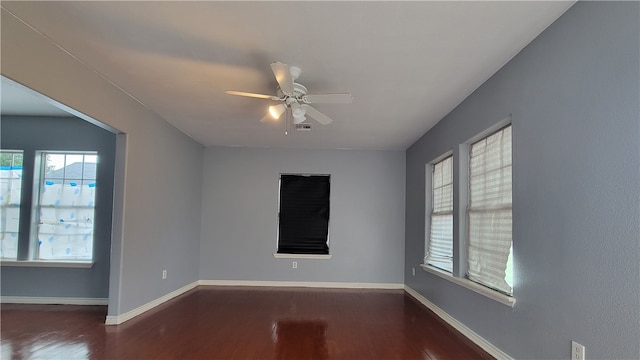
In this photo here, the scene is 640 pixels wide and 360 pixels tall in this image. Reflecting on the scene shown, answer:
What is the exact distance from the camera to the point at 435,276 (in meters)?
5.05

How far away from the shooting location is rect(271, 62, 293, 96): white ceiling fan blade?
2743mm

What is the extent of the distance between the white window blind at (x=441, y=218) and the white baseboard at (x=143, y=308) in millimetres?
3718

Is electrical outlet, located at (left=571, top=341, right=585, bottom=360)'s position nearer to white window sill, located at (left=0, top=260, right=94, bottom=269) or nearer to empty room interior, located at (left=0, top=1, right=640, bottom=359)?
empty room interior, located at (left=0, top=1, right=640, bottom=359)

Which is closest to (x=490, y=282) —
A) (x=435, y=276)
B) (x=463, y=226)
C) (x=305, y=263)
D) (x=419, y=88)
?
(x=463, y=226)

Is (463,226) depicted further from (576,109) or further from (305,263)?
(305,263)

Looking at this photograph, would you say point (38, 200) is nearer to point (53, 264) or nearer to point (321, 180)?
point (53, 264)

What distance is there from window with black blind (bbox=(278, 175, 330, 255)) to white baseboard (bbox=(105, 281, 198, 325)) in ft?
5.74

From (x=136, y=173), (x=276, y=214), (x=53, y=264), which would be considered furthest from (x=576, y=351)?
(x=53, y=264)

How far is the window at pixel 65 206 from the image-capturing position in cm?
506

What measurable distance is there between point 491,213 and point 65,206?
205 inches

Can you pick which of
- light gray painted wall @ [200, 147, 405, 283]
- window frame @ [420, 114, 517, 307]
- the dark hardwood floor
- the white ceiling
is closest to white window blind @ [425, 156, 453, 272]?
window frame @ [420, 114, 517, 307]

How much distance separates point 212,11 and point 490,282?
3.21 m

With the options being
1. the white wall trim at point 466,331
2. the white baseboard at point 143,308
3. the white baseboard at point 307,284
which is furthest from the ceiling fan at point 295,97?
the white baseboard at point 307,284

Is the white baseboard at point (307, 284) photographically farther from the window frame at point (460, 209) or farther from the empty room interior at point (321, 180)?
the window frame at point (460, 209)
